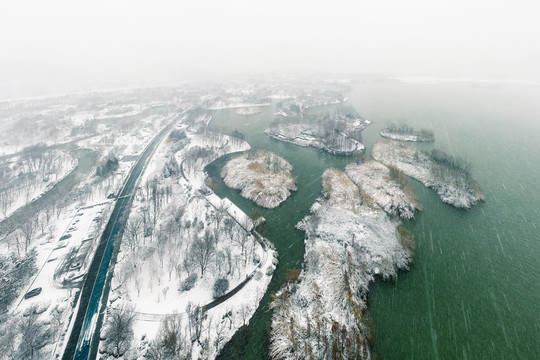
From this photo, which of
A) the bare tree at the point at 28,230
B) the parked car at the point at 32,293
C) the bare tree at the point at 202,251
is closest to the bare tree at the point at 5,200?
the bare tree at the point at 28,230

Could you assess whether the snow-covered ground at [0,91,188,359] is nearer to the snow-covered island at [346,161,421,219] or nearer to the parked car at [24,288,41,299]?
the parked car at [24,288,41,299]

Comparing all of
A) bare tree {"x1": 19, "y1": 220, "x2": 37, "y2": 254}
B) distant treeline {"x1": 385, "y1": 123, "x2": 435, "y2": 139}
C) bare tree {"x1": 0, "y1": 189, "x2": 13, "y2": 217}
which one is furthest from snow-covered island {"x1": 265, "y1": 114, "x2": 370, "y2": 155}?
bare tree {"x1": 0, "y1": 189, "x2": 13, "y2": 217}

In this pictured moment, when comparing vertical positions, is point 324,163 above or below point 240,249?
above

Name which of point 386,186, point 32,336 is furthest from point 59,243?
point 386,186

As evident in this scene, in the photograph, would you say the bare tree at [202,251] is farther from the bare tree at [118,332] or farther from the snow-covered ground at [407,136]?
the snow-covered ground at [407,136]

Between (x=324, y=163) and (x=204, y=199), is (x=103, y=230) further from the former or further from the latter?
(x=324, y=163)

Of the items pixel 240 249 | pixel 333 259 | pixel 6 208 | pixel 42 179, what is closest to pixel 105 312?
pixel 240 249
